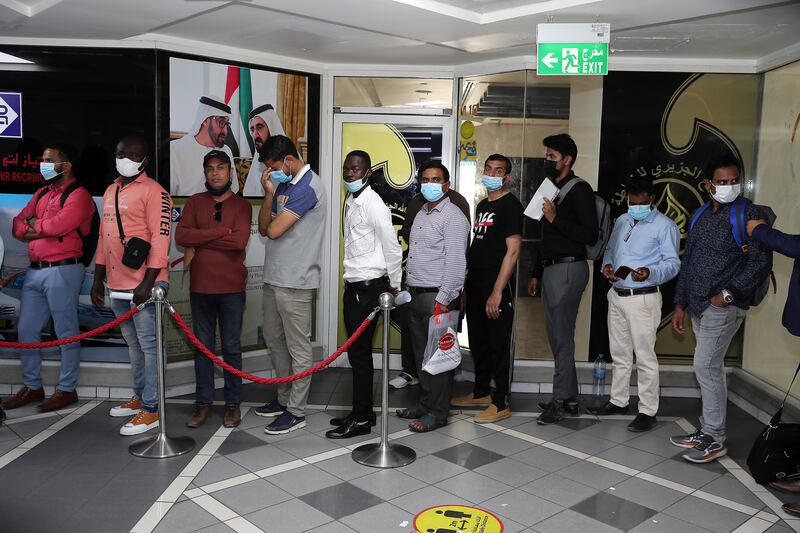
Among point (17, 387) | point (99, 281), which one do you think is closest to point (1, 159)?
point (99, 281)

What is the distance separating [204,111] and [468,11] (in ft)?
7.79

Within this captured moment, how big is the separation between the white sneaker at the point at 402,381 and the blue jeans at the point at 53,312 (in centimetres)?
260

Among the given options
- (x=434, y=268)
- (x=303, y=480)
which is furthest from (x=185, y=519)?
(x=434, y=268)

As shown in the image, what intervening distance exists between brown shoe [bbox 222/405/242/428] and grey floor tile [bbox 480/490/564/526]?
80.2 inches

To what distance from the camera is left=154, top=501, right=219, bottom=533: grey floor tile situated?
11.6 ft

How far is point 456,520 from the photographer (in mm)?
3697

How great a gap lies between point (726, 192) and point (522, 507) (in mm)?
2327

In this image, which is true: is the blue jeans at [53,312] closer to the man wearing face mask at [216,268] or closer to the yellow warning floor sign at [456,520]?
the man wearing face mask at [216,268]

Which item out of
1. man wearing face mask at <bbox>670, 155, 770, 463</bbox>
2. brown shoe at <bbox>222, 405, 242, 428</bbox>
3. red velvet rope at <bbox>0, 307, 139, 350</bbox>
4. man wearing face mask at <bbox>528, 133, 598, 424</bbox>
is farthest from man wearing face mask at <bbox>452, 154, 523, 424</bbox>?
red velvet rope at <bbox>0, 307, 139, 350</bbox>

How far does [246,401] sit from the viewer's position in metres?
5.71

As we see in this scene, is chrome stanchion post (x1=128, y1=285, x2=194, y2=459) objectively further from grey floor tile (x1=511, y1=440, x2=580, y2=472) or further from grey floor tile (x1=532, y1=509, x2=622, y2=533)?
grey floor tile (x1=532, y1=509, x2=622, y2=533)

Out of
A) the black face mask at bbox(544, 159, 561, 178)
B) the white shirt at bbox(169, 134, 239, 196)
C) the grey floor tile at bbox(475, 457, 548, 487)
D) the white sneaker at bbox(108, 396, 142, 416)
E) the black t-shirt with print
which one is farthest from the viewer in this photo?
the white shirt at bbox(169, 134, 239, 196)

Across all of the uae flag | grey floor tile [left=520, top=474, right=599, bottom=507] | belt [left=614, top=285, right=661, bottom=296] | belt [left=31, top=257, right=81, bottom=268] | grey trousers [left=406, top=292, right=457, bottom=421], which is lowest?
grey floor tile [left=520, top=474, right=599, bottom=507]

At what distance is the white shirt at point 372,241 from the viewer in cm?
475
